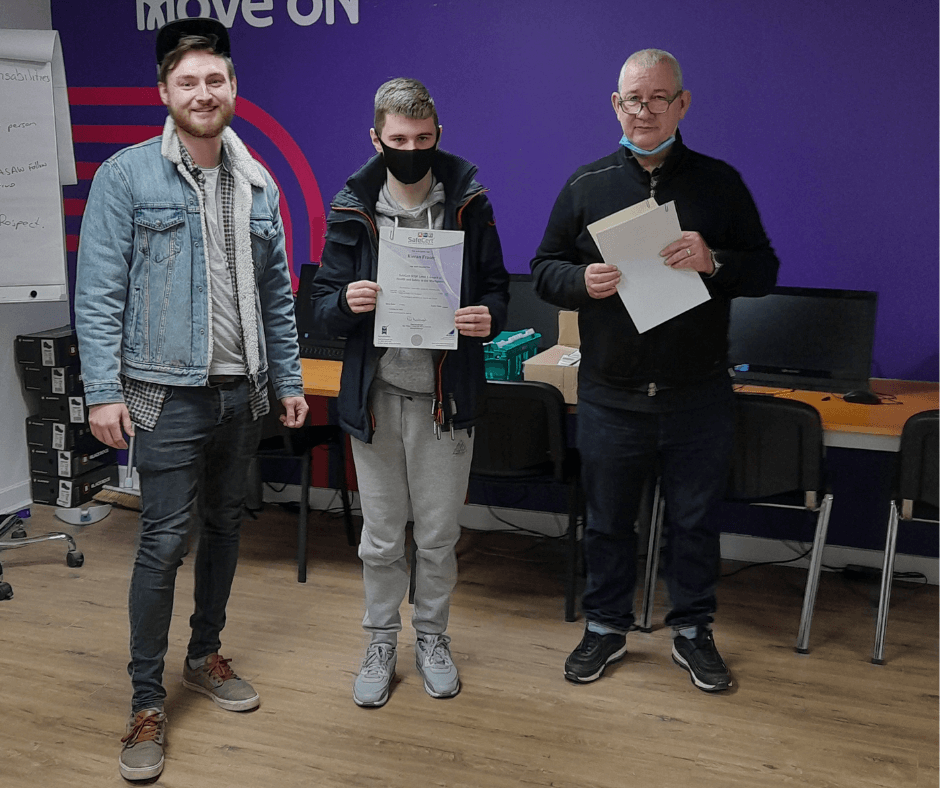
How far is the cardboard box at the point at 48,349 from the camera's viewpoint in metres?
4.18

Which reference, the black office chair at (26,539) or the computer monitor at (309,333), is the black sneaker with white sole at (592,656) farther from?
the black office chair at (26,539)

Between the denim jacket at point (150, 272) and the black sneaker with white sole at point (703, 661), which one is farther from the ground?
the denim jacket at point (150, 272)

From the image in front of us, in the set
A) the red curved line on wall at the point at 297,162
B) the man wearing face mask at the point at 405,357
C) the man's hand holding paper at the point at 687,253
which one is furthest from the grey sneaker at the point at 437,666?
the red curved line on wall at the point at 297,162

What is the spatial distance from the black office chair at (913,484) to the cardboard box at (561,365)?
1007 mm

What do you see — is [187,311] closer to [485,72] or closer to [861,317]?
[485,72]

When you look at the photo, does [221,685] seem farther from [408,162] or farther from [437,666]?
[408,162]

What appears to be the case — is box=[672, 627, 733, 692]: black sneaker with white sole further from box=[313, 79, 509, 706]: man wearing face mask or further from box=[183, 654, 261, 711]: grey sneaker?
box=[183, 654, 261, 711]: grey sneaker

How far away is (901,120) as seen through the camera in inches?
134

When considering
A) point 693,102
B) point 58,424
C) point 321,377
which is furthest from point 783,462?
point 58,424

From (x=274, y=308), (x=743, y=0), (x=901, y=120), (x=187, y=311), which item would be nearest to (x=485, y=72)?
(x=743, y=0)

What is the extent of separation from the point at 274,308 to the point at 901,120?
2359 mm

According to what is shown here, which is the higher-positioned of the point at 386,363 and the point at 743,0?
the point at 743,0

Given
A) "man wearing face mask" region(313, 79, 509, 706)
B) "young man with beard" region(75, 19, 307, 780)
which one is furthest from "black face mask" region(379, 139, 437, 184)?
"young man with beard" region(75, 19, 307, 780)

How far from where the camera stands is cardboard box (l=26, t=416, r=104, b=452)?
4266 mm
